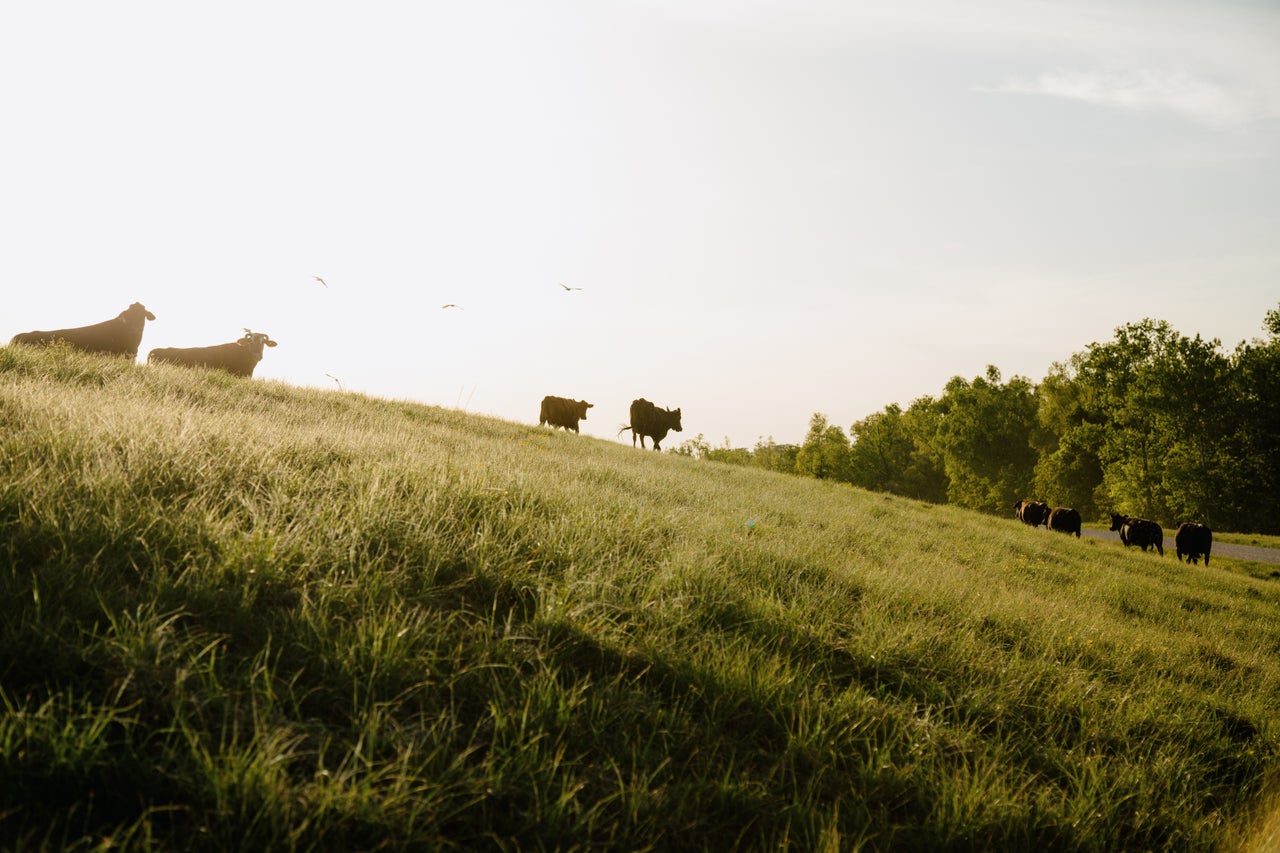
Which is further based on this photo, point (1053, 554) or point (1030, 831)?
point (1053, 554)

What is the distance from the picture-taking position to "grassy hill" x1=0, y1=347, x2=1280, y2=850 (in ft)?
6.77

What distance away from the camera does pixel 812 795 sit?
2.76 metres

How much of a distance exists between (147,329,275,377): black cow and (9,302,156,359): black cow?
0.72m

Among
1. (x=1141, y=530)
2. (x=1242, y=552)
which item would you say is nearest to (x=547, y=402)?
(x=1141, y=530)

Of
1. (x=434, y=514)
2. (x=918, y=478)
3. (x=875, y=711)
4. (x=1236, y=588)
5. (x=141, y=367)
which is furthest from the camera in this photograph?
(x=918, y=478)

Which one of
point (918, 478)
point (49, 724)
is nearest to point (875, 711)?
point (49, 724)

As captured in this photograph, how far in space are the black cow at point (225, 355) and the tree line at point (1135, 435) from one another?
54.2 feet

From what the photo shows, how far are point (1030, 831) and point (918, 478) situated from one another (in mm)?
74003

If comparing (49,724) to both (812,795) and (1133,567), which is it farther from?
(1133,567)

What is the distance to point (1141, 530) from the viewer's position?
73.2 feet

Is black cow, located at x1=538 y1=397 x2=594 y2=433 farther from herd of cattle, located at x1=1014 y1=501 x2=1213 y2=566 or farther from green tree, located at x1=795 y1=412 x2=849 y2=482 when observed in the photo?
green tree, located at x1=795 y1=412 x2=849 y2=482

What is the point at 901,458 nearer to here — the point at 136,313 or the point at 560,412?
the point at 560,412

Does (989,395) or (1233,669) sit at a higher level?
(989,395)

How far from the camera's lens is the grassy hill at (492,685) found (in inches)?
81.2
